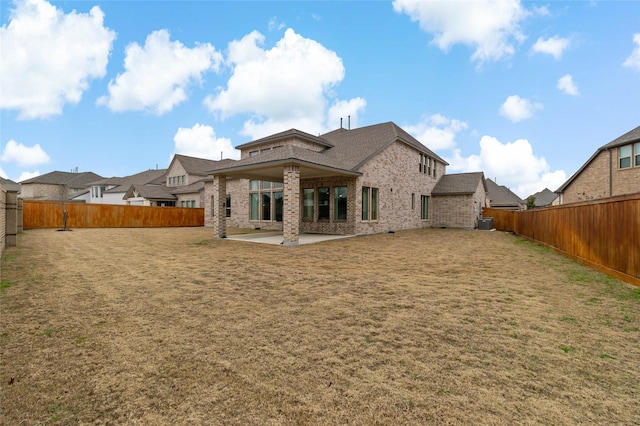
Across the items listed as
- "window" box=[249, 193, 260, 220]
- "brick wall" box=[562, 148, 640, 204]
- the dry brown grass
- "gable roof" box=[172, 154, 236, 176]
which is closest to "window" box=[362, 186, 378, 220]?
"window" box=[249, 193, 260, 220]

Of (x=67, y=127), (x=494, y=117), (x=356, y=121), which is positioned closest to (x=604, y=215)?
(x=494, y=117)

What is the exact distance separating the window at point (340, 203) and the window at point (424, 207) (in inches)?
408

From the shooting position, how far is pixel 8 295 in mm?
5141

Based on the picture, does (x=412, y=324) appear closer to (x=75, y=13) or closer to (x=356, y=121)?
(x=75, y=13)

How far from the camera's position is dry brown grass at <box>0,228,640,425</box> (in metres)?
2.25

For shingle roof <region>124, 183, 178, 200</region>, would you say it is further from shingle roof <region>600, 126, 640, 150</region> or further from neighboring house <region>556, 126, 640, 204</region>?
shingle roof <region>600, 126, 640, 150</region>

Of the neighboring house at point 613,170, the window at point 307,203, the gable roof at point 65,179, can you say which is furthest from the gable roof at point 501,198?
the gable roof at point 65,179

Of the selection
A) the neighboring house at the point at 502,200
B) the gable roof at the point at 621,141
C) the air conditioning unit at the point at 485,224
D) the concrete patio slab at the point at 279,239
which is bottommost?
the concrete patio slab at the point at 279,239

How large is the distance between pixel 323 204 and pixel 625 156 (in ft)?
70.6

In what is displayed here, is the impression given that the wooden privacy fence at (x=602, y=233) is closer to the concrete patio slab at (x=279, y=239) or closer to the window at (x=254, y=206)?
the concrete patio slab at (x=279, y=239)

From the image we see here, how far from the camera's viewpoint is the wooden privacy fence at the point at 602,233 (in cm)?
612

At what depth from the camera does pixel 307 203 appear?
18.1 m

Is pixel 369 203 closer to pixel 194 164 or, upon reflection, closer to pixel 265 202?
pixel 265 202

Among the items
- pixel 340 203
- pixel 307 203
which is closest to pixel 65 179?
pixel 307 203
